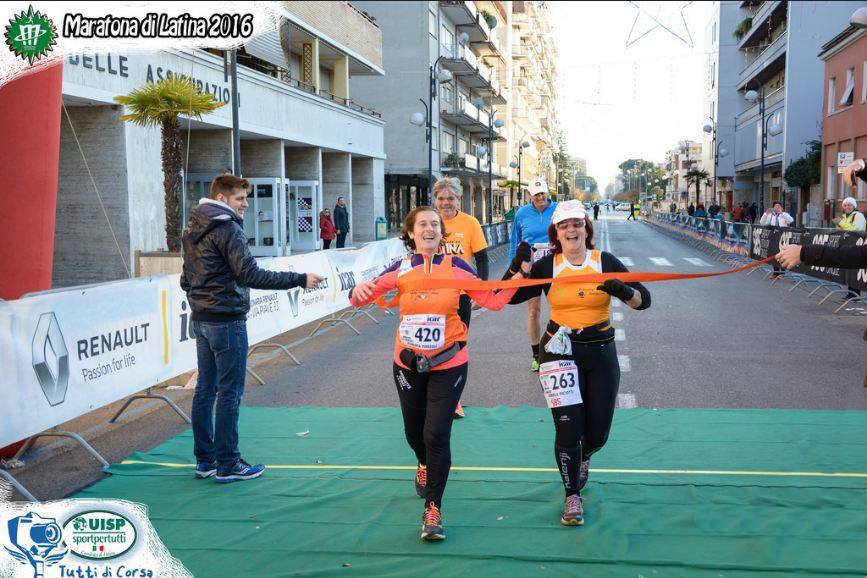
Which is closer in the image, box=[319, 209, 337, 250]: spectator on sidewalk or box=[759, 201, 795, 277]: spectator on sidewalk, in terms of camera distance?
box=[759, 201, 795, 277]: spectator on sidewalk

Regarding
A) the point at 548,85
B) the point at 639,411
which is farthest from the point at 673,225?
the point at 548,85

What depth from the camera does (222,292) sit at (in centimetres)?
550

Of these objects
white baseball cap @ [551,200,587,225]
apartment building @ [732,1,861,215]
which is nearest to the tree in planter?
Answer: apartment building @ [732,1,861,215]

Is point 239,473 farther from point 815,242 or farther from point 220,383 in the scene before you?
point 815,242

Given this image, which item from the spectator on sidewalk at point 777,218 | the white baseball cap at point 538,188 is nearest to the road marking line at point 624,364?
the white baseball cap at point 538,188

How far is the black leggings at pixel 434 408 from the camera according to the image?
4.62 meters

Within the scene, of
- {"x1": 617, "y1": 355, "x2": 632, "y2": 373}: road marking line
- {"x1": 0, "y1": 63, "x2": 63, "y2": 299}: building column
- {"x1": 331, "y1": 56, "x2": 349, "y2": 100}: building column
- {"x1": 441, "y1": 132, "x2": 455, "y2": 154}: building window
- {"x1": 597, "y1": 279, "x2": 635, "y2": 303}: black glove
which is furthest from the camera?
{"x1": 441, "y1": 132, "x2": 455, "y2": 154}: building window

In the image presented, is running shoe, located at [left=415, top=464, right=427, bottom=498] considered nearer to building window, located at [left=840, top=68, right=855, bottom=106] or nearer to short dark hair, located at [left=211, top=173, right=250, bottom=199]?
short dark hair, located at [left=211, top=173, right=250, bottom=199]

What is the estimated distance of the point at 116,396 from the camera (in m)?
7.16

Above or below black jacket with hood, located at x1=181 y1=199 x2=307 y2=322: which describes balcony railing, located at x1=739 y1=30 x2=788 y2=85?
above

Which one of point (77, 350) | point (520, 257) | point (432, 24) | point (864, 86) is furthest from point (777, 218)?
point (432, 24)

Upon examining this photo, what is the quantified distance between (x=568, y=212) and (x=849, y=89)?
34.6m

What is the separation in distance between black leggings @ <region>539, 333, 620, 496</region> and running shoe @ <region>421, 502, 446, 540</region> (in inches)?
30.0

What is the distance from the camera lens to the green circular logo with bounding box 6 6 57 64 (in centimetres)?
697
